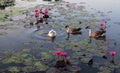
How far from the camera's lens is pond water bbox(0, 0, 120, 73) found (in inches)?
340

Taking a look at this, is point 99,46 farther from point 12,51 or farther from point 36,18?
point 36,18

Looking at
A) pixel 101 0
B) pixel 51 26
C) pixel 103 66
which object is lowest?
pixel 103 66

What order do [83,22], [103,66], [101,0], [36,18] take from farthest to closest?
[101,0] → [36,18] → [83,22] → [103,66]

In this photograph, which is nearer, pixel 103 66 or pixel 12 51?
pixel 103 66

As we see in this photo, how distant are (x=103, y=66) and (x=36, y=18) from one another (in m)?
8.12

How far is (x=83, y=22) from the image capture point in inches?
566

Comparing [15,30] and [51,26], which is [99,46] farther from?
→ [15,30]

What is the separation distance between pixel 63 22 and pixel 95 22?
1982 mm

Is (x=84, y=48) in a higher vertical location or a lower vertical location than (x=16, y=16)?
lower

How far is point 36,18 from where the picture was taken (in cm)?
1562

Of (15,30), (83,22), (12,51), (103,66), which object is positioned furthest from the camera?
(83,22)

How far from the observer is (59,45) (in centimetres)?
1070

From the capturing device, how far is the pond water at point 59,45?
862 centimetres

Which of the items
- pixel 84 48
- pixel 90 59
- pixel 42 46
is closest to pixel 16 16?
pixel 42 46
